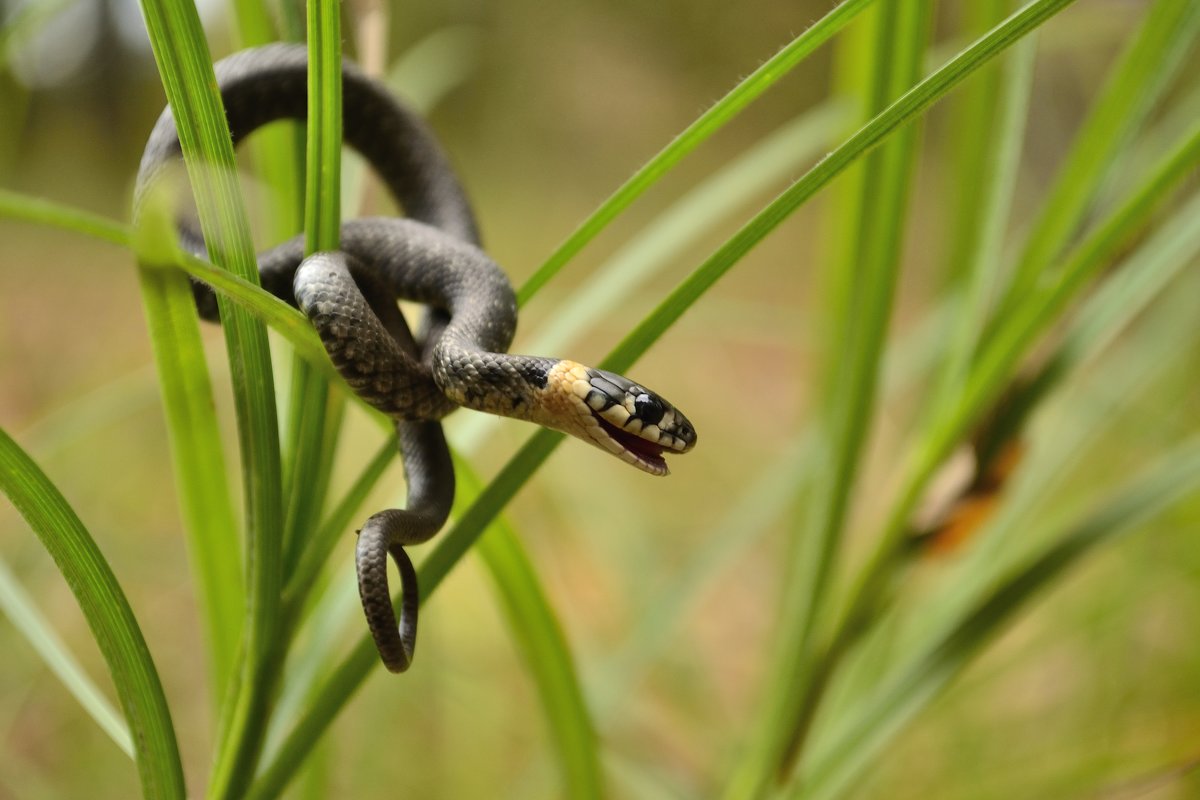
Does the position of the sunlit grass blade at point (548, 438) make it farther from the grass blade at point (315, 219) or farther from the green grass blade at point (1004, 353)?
the green grass blade at point (1004, 353)

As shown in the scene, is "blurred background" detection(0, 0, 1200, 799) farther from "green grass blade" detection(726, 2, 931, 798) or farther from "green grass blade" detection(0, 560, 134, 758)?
"green grass blade" detection(0, 560, 134, 758)

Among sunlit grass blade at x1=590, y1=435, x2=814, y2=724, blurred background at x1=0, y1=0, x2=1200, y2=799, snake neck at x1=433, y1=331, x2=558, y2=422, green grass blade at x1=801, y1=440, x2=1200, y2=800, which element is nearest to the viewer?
snake neck at x1=433, y1=331, x2=558, y2=422

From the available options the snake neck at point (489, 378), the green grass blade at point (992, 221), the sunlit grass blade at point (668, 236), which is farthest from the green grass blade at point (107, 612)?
the green grass blade at point (992, 221)

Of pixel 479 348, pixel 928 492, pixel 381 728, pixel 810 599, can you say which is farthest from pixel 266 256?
pixel 381 728

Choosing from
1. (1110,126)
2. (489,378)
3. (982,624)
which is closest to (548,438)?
(489,378)

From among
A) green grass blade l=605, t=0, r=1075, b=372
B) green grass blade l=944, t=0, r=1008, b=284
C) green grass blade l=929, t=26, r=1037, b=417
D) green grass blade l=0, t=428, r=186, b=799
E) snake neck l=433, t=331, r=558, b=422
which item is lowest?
green grass blade l=0, t=428, r=186, b=799

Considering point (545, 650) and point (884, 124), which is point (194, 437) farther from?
point (884, 124)

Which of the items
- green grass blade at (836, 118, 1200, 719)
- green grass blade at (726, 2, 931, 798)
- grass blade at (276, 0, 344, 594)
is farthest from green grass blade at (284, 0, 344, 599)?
green grass blade at (836, 118, 1200, 719)
